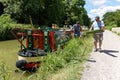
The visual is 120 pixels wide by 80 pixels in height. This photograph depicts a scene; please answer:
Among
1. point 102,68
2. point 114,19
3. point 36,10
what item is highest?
point 36,10

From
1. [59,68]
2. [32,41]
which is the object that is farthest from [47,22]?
[59,68]

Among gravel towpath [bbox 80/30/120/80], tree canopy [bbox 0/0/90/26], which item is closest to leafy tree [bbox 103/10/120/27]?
tree canopy [bbox 0/0/90/26]

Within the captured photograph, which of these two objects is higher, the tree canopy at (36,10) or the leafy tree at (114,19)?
the tree canopy at (36,10)

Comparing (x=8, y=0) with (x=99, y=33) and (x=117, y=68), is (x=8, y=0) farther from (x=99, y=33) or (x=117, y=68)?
(x=117, y=68)

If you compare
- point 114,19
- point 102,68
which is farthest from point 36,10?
point 114,19

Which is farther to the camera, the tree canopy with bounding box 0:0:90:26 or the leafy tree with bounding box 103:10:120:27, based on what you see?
the leafy tree with bounding box 103:10:120:27

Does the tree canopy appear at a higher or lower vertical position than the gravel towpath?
higher

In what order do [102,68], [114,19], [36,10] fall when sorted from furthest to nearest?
[114,19] → [36,10] → [102,68]

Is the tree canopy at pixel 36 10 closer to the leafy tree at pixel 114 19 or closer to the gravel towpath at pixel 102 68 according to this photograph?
the leafy tree at pixel 114 19

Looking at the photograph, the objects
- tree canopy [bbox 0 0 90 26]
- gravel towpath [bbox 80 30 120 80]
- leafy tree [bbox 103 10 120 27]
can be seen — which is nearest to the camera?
gravel towpath [bbox 80 30 120 80]

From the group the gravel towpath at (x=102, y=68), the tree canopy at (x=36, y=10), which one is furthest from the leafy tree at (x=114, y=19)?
the gravel towpath at (x=102, y=68)

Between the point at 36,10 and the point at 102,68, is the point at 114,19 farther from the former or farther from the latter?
the point at 102,68

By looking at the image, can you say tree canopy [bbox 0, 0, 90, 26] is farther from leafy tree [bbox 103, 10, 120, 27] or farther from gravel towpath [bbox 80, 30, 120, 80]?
gravel towpath [bbox 80, 30, 120, 80]

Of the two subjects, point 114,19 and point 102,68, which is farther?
point 114,19
